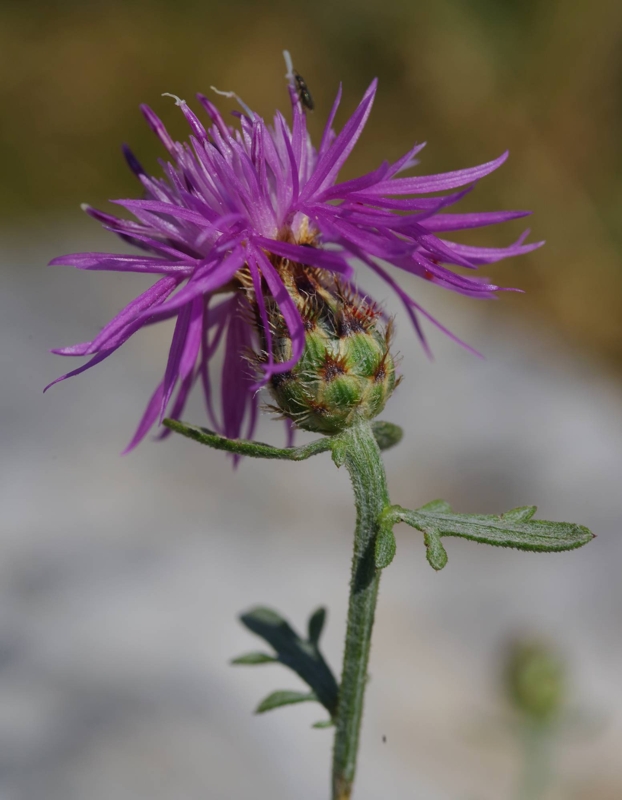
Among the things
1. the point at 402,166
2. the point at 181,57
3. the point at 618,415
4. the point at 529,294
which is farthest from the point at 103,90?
the point at 402,166

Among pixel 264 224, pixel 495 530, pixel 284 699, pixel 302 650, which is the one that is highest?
pixel 264 224

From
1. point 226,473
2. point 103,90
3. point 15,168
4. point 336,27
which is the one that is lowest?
point 226,473

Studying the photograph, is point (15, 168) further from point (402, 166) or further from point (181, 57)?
point (402, 166)

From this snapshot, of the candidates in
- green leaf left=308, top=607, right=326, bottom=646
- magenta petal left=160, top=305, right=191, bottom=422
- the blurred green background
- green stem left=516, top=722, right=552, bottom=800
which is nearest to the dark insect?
magenta petal left=160, top=305, right=191, bottom=422

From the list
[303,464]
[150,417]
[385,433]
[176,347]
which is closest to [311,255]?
[176,347]

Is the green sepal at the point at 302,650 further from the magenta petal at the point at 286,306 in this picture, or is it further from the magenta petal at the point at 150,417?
the magenta petal at the point at 286,306

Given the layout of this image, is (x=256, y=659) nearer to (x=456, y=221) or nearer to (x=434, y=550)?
(x=434, y=550)

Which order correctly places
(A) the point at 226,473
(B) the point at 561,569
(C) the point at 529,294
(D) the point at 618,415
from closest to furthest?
1. (B) the point at 561,569
2. (A) the point at 226,473
3. (D) the point at 618,415
4. (C) the point at 529,294

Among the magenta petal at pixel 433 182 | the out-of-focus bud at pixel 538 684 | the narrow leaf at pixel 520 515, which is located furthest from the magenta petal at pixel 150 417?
the out-of-focus bud at pixel 538 684
